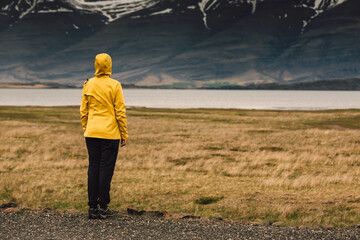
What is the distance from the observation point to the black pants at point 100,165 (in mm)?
9688

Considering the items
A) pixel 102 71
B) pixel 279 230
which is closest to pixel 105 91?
pixel 102 71

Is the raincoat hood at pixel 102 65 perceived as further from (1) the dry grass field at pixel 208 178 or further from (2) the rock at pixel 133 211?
(1) the dry grass field at pixel 208 178

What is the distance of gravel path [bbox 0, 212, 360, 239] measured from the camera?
841 centimetres

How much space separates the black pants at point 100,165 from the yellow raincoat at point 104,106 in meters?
0.21

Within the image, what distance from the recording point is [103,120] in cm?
962

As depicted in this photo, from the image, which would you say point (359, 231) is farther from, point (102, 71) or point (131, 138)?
point (131, 138)

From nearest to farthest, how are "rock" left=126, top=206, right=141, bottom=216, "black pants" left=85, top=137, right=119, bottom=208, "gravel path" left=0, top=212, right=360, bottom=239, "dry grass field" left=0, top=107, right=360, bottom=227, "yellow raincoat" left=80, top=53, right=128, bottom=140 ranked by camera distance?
1. "gravel path" left=0, top=212, right=360, bottom=239
2. "yellow raincoat" left=80, top=53, right=128, bottom=140
3. "black pants" left=85, top=137, right=119, bottom=208
4. "rock" left=126, top=206, right=141, bottom=216
5. "dry grass field" left=0, top=107, right=360, bottom=227

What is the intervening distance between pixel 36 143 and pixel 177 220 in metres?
22.3

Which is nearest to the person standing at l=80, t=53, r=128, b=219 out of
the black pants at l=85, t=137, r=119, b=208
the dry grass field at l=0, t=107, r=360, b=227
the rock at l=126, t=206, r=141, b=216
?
the black pants at l=85, t=137, r=119, b=208

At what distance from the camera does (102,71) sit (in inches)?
383

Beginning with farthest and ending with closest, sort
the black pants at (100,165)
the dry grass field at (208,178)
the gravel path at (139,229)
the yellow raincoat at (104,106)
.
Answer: the dry grass field at (208,178), the black pants at (100,165), the yellow raincoat at (104,106), the gravel path at (139,229)

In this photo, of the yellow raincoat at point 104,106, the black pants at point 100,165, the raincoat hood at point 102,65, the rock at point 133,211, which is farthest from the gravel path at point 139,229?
the raincoat hood at point 102,65

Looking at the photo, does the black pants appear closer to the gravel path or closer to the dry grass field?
the gravel path

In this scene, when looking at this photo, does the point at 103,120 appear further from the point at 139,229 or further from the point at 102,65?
the point at 139,229
